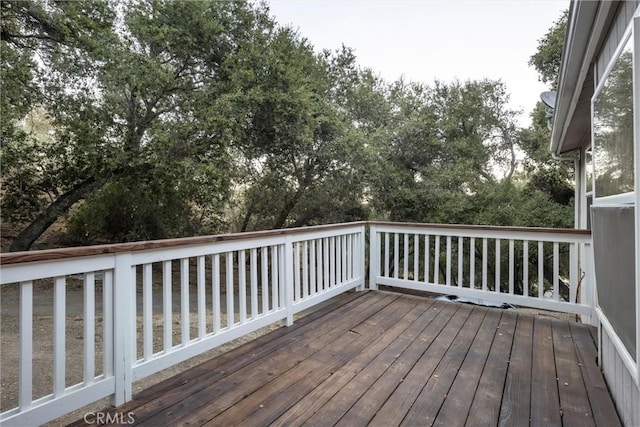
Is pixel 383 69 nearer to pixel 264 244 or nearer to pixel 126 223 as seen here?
pixel 126 223

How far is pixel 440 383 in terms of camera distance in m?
2.12

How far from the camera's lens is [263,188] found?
30.8 feet

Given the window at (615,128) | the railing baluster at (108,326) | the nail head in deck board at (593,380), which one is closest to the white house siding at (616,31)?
the window at (615,128)

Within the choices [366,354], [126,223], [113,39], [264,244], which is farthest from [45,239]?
[366,354]

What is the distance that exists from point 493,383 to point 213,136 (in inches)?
267

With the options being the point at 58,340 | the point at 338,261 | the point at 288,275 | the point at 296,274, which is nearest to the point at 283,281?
the point at 288,275

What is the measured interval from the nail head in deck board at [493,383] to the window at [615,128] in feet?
4.07

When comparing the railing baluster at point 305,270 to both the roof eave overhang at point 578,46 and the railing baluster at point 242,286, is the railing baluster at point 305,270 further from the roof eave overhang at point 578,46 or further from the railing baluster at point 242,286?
A: the roof eave overhang at point 578,46

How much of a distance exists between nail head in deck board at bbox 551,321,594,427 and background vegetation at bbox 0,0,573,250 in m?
6.28

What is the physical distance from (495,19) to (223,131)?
248 inches

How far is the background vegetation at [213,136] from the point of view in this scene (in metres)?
6.67

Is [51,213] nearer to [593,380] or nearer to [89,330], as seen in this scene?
[89,330]

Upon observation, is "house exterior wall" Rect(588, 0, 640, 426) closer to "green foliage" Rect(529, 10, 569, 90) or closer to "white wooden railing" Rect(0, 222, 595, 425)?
"white wooden railing" Rect(0, 222, 595, 425)

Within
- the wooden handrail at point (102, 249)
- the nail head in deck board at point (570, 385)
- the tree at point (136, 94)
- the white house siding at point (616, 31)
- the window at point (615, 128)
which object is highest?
the tree at point (136, 94)
